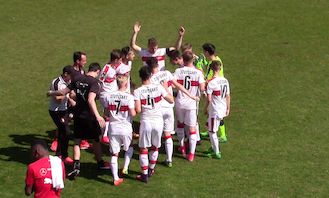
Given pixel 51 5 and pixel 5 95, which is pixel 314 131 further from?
pixel 51 5

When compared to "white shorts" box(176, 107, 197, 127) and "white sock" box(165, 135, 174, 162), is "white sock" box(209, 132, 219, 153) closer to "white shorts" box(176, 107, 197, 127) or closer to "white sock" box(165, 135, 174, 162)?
"white shorts" box(176, 107, 197, 127)

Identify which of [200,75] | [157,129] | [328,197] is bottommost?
[328,197]

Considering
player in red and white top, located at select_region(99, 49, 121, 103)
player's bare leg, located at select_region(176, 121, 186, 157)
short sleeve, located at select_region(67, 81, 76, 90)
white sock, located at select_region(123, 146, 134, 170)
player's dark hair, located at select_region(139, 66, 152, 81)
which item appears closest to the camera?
player's dark hair, located at select_region(139, 66, 152, 81)

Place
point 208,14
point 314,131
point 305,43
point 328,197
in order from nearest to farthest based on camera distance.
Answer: point 328,197, point 314,131, point 305,43, point 208,14

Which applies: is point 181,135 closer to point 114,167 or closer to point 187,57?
point 187,57

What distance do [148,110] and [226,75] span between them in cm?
886

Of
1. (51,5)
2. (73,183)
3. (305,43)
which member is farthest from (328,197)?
(51,5)

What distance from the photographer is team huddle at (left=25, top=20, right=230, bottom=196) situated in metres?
12.4

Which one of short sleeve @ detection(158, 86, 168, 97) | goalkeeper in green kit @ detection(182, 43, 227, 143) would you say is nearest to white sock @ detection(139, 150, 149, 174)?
short sleeve @ detection(158, 86, 168, 97)

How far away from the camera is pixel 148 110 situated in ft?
41.1

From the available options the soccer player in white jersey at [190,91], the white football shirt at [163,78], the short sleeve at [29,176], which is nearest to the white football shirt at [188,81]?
the soccer player in white jersey at [190,91]

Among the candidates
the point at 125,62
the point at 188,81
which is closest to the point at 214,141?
the point at 188,81

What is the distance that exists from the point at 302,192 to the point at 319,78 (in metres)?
8.93

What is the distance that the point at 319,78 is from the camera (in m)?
20.5
